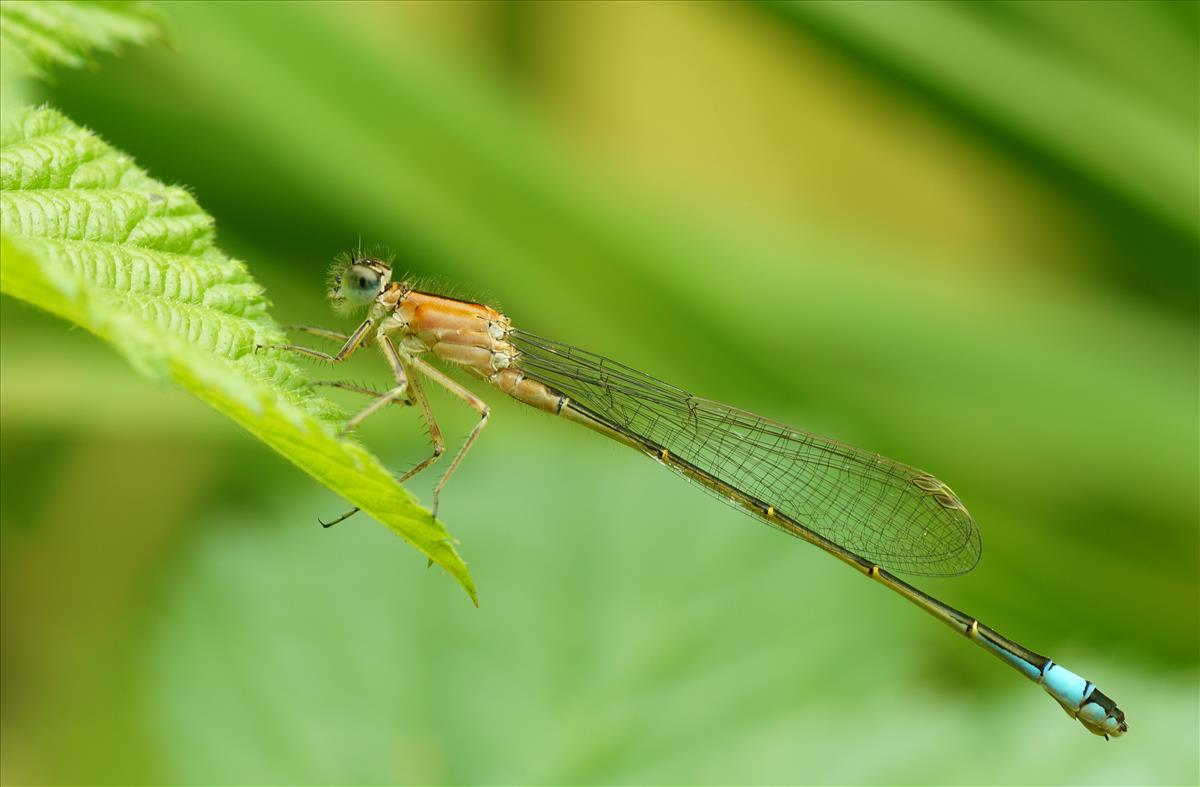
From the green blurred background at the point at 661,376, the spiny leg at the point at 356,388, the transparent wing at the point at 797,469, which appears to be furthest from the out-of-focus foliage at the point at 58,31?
the transparent wing at the point at 797,469

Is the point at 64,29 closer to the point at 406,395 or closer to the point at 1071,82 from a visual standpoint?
the point at 406,395

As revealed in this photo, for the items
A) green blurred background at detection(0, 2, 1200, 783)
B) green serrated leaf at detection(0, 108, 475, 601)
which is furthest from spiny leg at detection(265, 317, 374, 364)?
green serrated leaf at detection(0, 108, 475, 601)

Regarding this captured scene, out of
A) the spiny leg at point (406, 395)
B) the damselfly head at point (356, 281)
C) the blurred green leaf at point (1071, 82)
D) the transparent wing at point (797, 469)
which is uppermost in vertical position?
the blurred green leaf at point (1071, 82)

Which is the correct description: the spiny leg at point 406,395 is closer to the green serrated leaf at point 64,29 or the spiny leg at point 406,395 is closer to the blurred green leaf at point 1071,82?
the green serrated leaf at point 64,29

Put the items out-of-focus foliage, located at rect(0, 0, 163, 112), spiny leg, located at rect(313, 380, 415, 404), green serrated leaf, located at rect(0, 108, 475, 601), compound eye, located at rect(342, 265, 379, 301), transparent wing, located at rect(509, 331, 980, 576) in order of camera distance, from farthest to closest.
Result: transparent wing, located at rect(509, 331, 980, 576) < compound eye, located at rect(342, 265, 379, 301) < spiny leg, located at rect(313, 380, 415, 404) < out-of-focus foliage, located at rect(0, 0, 163, 112) < green serrated leaf, located at rect(0, 108, 475, 601)

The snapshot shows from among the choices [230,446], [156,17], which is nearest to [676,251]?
[230,446]

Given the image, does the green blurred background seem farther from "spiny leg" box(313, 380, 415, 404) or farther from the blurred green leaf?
"spiny leg" box(313, 380, 415, 404)
